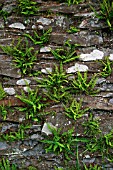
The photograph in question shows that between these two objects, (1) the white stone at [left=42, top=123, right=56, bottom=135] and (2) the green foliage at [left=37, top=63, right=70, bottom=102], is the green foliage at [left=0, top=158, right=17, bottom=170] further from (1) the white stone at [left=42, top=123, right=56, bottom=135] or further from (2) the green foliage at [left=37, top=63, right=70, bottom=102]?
(2) the green foliage at [left=37, top=63, right=70, bottom=102]

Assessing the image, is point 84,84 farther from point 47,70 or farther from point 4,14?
point 4,14

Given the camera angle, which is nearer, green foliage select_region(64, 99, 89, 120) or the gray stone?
green foliage select_region(64, 99, 89, 120)

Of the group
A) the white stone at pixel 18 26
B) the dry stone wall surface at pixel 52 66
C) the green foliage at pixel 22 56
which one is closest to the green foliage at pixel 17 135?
the dry stone wall surface at pixel 52 66

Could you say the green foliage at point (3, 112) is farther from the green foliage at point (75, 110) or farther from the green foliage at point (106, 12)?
the green foliage at point (106, 12)

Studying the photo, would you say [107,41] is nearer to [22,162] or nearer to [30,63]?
[30,63]

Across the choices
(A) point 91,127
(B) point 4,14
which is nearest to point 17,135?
(A) point 91,127

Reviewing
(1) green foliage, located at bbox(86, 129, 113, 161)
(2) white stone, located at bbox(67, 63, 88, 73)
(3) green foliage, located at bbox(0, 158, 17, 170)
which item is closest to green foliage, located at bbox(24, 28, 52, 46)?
(2) white stone, located at bbox(67, 63, 88, 73)
